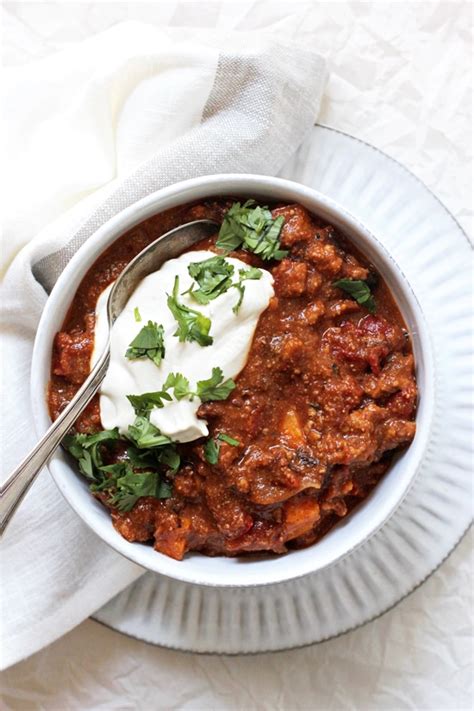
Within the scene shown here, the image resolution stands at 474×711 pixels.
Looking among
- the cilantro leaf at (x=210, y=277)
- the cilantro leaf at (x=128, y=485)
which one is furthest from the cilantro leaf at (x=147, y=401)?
the cilantro leaf at (x=210, y=277)

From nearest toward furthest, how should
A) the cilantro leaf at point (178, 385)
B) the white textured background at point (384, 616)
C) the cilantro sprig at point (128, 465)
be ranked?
1. the cilantro leaf at point (178, 385)
2. the cilantro sprig at point (128, 465)
3. the white textured background at point (384, 616)

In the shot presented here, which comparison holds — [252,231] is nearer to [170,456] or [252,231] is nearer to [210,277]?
[210,277]

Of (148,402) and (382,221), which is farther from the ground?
(382,221)

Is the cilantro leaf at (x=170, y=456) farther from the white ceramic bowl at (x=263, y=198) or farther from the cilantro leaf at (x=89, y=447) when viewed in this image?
the white ceramic bowl at (x=263, y=198)

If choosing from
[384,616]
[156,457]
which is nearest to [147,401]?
[156,457]

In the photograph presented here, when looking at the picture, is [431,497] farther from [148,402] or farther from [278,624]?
[148,402]

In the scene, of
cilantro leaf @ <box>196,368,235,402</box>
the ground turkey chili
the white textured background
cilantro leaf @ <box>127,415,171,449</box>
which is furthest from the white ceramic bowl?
the white textured background

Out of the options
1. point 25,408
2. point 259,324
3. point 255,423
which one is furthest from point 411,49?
point 25,408
